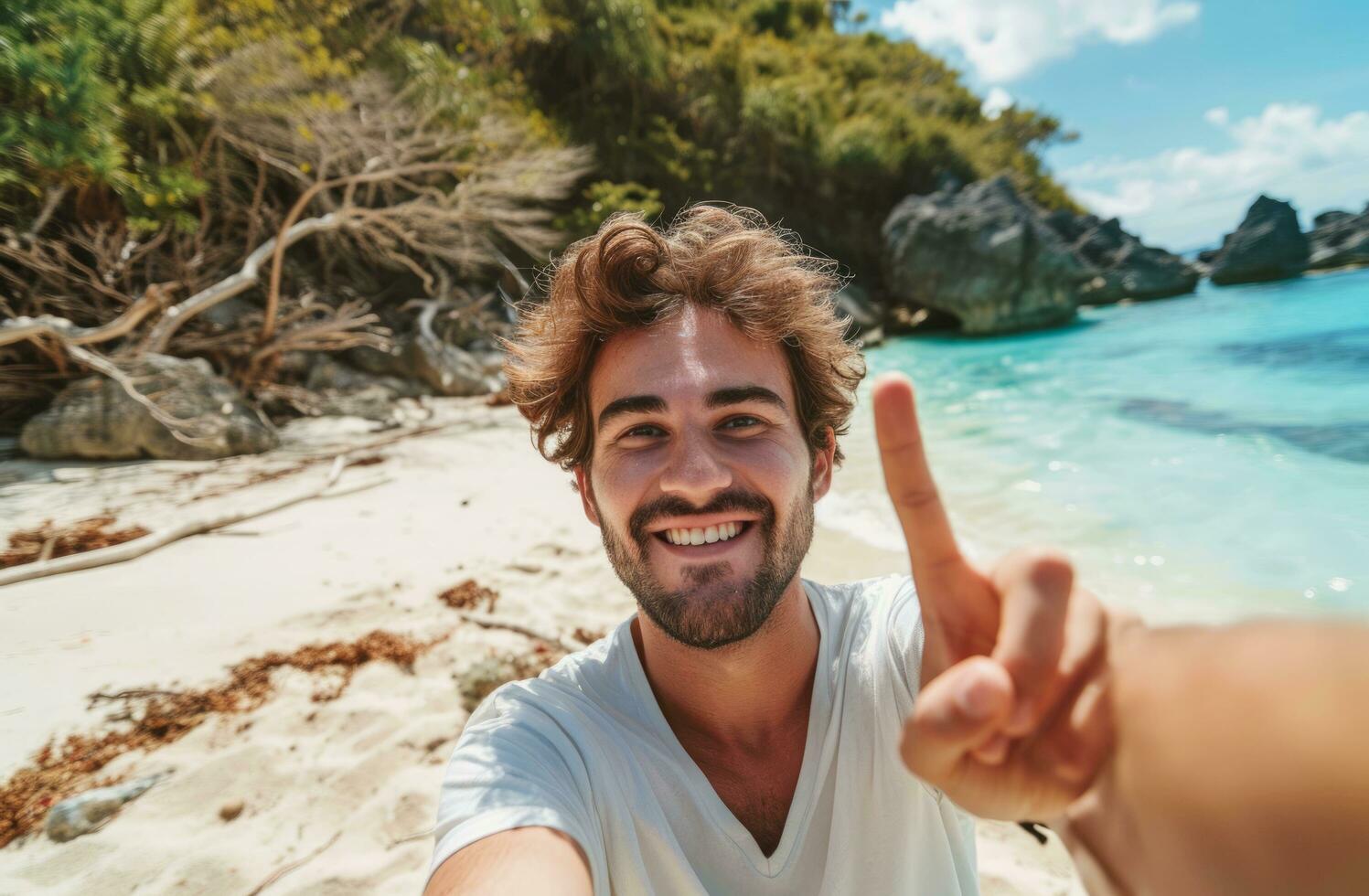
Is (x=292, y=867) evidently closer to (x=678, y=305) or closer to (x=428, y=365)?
(x=678, y=305)

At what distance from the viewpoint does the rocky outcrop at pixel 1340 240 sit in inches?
1046

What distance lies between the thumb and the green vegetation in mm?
9439

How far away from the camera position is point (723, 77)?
19.8 m

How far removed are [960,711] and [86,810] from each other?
10.1 ft

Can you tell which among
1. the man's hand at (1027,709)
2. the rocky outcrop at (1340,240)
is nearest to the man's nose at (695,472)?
the man's hand at (1027,709)

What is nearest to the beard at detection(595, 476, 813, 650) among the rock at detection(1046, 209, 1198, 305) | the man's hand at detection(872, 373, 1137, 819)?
the man's hand at detection(872, 373, 1137, 819)

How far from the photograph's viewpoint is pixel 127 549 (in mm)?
4203

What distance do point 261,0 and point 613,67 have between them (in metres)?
10.7

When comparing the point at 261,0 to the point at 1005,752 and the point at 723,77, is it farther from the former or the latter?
the point at 723,77

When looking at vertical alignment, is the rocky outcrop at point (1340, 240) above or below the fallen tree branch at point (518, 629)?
above

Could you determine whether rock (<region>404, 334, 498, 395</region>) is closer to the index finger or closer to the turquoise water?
the turquoise water

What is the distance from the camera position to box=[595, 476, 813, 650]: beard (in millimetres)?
1483

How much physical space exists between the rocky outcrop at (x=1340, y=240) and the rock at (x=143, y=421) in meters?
40.1

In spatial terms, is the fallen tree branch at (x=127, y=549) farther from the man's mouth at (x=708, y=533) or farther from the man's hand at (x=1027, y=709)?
the man's hand at (x=1027, y=709)
